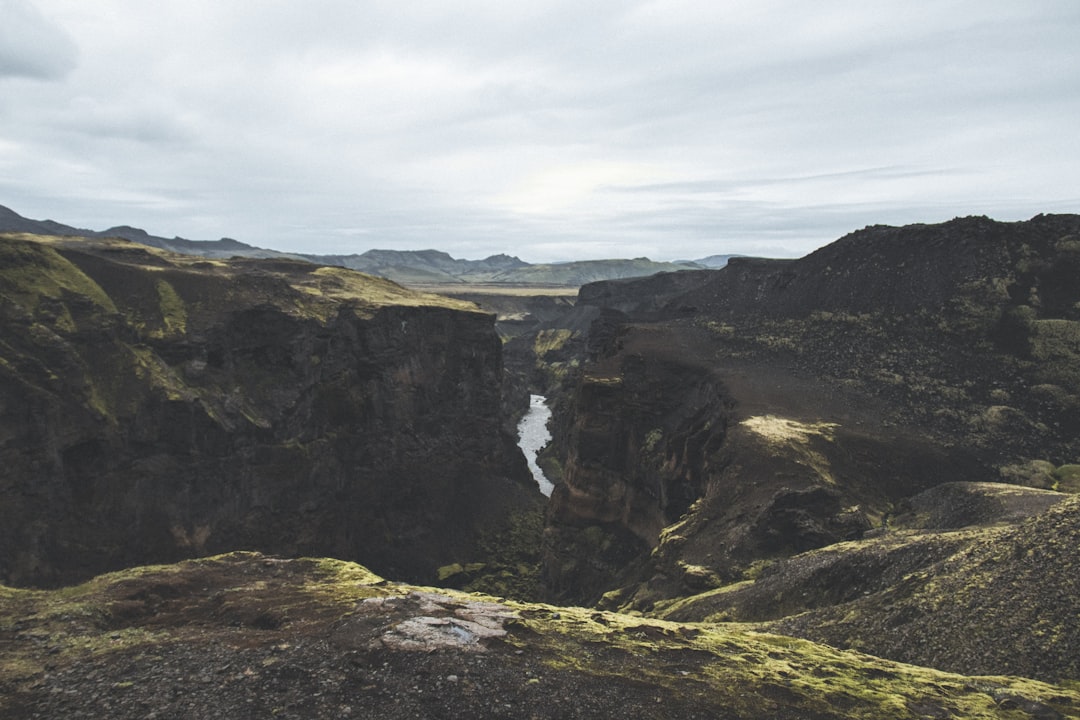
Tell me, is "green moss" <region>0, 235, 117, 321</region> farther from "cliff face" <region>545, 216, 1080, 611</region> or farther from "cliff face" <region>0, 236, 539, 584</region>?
"cliff face" <region>545, 216, 1080, 611</region>

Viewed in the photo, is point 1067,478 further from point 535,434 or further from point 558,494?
point 535,434

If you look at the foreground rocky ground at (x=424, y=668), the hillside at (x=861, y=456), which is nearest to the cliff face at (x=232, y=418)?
the hillside at (x=861, y=456)

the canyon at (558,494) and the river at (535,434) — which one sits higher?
the canyon at (558,494)

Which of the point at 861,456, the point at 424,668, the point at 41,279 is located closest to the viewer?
the point at 424,668

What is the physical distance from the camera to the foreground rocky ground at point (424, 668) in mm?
19297

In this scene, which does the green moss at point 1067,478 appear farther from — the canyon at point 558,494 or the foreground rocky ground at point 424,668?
the foreground rocky ground at point 424,668

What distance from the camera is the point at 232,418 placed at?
63.6m

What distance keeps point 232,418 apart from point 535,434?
81.2 m

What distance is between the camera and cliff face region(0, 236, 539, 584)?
53.3 m

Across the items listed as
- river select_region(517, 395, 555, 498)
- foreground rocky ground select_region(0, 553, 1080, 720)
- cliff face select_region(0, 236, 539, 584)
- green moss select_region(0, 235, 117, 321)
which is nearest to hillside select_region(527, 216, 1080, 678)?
foreground rocky ground select_region(0, 553, 1080, 720)

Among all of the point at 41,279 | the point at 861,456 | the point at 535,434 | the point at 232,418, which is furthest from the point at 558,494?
the point at 535,434

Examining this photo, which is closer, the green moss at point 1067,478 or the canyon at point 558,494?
the canyon at point 558,494

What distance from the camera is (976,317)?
2736 inches

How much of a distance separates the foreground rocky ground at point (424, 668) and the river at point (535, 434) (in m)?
77.1
